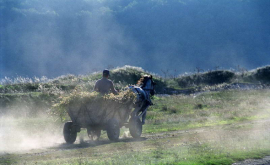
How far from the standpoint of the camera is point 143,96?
17812mm

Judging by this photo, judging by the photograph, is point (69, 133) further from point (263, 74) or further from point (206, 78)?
point (263, 74)

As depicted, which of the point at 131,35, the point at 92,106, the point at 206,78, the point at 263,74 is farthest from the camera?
the point at 131,35

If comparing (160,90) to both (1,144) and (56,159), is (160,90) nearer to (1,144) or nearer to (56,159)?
(1,144)

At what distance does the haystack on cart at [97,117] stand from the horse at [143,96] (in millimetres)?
1168

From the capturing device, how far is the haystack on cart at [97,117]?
15.1 meters

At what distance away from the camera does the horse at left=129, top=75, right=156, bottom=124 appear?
17438 millimetres

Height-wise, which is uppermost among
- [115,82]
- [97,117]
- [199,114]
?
[115,82]

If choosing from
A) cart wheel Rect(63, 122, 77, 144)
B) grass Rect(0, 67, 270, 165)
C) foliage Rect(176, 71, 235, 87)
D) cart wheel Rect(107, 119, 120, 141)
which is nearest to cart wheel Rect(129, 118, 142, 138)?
grass Rect(0, 67, 270, 165)

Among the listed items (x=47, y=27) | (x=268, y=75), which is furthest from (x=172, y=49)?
(x=268, y=75)

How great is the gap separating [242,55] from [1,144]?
9095 centimetres

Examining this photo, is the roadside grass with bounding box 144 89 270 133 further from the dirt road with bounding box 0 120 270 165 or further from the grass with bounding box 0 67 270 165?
the dirt road with bounding box 0 120 270 165

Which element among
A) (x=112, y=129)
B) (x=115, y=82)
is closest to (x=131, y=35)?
(x=115, y=82)

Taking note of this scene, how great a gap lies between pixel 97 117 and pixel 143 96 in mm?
3159

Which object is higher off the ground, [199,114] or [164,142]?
[199,114]
